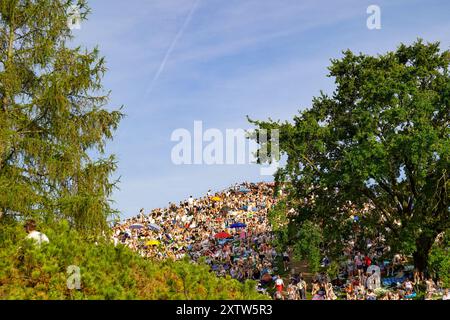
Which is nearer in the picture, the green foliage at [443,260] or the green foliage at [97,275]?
the green foliage at [97,275]

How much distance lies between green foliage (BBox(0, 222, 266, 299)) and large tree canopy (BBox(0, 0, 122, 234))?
658 cm

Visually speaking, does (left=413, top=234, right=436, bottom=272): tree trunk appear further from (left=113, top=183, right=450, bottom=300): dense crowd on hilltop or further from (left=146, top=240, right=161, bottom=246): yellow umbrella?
(left=146, top=240, right=161, bottom=246): yellow umbrella

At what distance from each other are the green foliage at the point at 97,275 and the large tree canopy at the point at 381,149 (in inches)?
734

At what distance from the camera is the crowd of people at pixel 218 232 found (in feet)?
124

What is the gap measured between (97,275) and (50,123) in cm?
1016

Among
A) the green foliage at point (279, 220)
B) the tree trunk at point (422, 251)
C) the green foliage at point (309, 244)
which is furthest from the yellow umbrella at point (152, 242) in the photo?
the tree trunk at point (422, 251)

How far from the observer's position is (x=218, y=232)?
4784 centimetres

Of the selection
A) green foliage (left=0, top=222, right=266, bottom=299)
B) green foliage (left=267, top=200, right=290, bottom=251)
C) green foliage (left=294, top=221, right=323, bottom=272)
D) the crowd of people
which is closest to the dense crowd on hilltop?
the crowd of people

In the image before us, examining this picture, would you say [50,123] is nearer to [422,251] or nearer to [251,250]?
[422,251]

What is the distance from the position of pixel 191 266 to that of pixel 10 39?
12.1 m

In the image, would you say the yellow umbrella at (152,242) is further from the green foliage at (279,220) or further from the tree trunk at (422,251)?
the tree trunk at (422,251)

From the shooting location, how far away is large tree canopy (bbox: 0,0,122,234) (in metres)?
15.0

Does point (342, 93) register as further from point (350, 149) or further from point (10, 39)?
point (10, 39)
